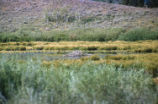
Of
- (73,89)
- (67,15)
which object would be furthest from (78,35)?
(73,89)

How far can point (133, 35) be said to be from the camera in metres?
19.5

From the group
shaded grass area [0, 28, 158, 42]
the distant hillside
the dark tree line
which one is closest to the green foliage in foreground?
shaded grass area [0, 28, 158, 42]

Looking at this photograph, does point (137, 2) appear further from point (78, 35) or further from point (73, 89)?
point (73, 89)

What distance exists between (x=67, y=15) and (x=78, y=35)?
5.91 metres

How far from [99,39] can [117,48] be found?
4.83 metres

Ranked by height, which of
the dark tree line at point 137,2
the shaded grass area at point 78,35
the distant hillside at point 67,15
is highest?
Result: the dark tree line at point 137,2

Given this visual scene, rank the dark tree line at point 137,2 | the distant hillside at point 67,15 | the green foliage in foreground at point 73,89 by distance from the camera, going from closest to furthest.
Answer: the green foliage in foreground at point 73,89 < the dark tree line at point 137,2 < the distant hillside at point 67,15

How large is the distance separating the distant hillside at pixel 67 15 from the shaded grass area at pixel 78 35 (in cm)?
156

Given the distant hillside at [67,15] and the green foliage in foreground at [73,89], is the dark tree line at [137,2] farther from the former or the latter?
the green foliage in foreground at [73,89]

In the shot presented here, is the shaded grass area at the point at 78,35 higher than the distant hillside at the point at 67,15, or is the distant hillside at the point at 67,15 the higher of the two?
the distant hillside at the point at 67,15

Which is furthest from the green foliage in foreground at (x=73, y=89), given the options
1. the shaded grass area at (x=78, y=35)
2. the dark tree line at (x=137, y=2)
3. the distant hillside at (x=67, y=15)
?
the distant hillside at (x=67, y=15)

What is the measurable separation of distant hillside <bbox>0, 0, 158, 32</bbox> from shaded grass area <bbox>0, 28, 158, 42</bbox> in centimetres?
156

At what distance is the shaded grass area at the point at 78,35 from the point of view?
64.3 feet

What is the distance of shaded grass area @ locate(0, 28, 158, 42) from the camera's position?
19.6m
